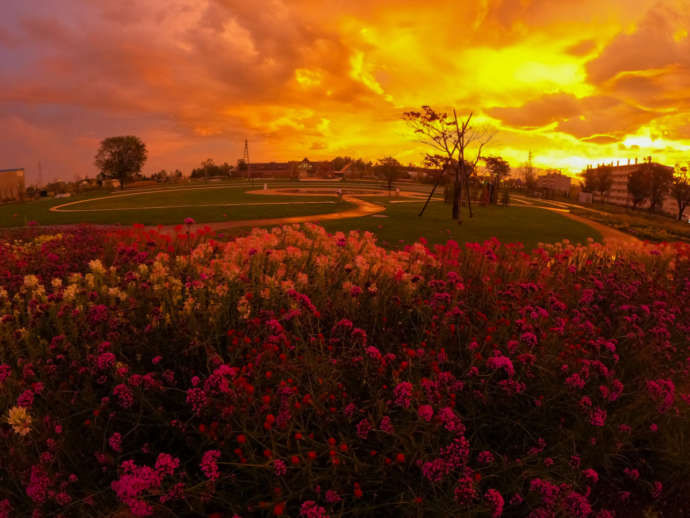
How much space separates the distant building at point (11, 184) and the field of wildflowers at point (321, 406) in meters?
48.5

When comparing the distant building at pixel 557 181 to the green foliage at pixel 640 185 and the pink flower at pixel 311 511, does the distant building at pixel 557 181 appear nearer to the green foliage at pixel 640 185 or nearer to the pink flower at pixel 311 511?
the green foliage at pixel 640 185

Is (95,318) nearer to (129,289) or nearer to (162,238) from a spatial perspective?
(129,289)

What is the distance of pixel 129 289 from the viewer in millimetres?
4168

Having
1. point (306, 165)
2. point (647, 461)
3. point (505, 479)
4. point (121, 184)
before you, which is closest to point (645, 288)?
point (647, 461)

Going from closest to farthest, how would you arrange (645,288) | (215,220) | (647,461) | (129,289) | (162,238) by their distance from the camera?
(647,461)
(129,289)
(645,288)
(162,238)
(215,220)

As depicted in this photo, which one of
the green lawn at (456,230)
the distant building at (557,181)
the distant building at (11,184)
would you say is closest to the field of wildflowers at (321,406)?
the green lawn at (456,230)

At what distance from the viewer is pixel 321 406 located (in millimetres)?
2705

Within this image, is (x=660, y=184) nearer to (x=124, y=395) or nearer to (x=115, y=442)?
(x=124, y=395)

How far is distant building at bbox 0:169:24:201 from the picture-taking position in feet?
136

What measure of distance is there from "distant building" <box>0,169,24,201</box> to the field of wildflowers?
48534mm

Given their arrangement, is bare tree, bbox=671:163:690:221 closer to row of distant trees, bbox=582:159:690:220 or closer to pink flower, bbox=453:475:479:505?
row of distant trees, bbox=582:159:690:220

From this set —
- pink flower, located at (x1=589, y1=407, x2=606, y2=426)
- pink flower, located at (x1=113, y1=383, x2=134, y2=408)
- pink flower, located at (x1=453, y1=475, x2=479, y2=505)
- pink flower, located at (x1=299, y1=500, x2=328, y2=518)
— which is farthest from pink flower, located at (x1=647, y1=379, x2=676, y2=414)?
pink flower, located at (x1=113, y1=383, x2=134, y2=408)

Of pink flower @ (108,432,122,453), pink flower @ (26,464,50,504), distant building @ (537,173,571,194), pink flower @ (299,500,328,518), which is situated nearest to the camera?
pink flower @ (299,500,328,518)

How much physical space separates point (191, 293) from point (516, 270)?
5.15 m
